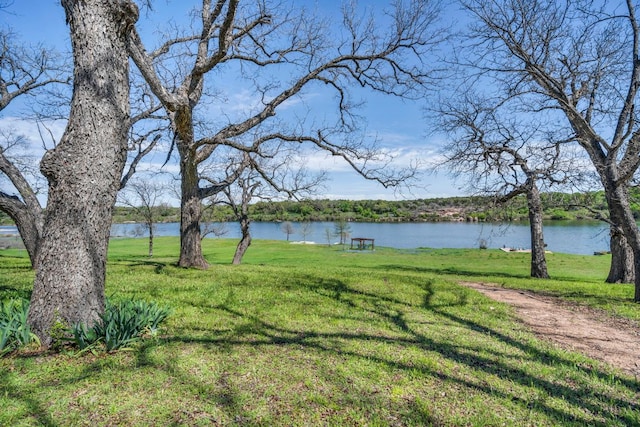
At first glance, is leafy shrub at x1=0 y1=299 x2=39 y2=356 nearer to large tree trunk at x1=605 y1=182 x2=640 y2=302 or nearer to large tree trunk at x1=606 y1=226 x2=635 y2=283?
large tree trunk at x1=605 y1=182 x2=640 y2=302

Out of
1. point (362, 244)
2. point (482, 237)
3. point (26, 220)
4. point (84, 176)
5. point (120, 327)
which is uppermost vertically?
point (84, 176)

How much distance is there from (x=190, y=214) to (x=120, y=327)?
20.5 feet

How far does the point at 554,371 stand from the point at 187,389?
3.62m

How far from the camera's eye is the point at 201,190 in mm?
10164

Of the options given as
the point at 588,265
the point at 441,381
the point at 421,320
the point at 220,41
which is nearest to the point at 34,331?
the point at 441,381

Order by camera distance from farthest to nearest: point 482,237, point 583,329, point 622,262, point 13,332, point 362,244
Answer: point 482,237 → point 362,244 → point 622,262 → point 583,329 → point 13,332

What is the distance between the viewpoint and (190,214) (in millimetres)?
9570

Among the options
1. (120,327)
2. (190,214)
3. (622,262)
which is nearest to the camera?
(120,327)

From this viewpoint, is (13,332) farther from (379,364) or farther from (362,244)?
(362,244)

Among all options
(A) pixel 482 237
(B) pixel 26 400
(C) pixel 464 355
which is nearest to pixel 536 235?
(C) pixel 464 355

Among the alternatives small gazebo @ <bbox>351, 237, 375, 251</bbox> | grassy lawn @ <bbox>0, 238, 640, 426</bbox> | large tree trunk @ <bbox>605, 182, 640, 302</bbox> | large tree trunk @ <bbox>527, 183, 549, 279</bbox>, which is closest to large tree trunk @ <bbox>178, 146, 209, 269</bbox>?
grassy lawn @ <bbox>0, 238, 640, 426</bbox>

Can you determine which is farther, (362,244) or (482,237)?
(482,237)

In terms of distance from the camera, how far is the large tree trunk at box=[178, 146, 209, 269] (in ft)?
31.0

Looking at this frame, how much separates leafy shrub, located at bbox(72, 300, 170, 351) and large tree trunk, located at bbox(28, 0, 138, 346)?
0.64 feet
